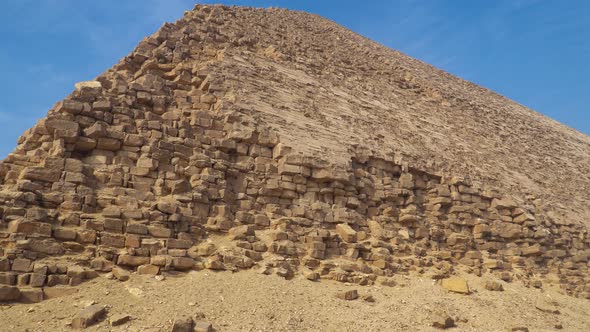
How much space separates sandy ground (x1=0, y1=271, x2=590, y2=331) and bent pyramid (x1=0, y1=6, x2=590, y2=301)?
0.30 meters

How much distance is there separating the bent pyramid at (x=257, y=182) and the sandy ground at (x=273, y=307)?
0.30 m

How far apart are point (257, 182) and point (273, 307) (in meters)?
2.71

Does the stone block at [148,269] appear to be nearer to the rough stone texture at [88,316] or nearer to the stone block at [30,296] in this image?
the rough stone texture at [88,316]

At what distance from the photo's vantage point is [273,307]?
23.0 ft

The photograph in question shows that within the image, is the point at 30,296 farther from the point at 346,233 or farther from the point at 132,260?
the point at 346,233

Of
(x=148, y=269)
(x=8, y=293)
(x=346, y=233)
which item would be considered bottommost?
(x=8, y=293)

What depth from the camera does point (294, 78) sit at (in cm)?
1240

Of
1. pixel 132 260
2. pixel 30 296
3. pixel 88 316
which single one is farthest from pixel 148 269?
pixel 30 296

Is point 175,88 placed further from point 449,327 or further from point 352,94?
point 449,327

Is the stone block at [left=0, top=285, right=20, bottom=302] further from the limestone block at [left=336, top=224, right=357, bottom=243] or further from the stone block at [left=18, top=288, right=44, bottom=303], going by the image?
the limestone block at [left=336, top=224, right=357, bottom=243]

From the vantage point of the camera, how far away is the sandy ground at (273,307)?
6152 millimetres

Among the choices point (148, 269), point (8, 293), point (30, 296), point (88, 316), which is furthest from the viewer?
point (148, 269)

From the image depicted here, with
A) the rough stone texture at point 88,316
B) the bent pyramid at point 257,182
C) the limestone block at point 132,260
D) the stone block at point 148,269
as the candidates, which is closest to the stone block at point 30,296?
the bent pyramid at point 257,182

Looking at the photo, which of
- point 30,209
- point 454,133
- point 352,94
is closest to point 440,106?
point 454,133
